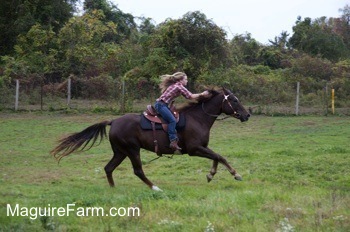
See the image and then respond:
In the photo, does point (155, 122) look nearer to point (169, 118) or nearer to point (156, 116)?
point (156, 116)

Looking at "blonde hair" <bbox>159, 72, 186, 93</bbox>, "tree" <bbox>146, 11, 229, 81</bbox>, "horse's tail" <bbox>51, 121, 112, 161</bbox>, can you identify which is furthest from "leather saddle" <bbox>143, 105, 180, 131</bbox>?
"tree" <bbox>146, 11, 229, 81</bbox>

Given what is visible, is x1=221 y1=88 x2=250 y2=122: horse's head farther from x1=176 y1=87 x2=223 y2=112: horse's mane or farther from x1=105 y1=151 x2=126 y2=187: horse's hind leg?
x1=105 y1=151 x2=126 y2=187: horse's hind leg

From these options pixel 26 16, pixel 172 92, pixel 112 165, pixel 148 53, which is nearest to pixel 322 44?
pixel 148 53

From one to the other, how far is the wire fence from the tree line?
129mm

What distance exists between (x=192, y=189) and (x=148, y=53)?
88.6ft

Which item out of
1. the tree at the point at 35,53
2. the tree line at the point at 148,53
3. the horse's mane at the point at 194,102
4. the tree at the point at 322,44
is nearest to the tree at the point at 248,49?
the tree line at the point at 148,53

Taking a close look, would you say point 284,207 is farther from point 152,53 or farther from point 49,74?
point 49,74

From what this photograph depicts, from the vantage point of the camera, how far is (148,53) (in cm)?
3606

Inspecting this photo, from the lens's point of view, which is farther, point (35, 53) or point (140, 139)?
point (35, 53)

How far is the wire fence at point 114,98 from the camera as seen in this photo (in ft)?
94.5

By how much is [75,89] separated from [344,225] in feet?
80.0

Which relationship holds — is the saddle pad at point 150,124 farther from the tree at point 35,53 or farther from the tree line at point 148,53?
the tree at point 35,53

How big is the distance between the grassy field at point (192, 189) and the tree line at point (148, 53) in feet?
32.9

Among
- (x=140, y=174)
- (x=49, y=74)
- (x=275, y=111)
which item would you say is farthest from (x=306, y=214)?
(x=49, y=74)
